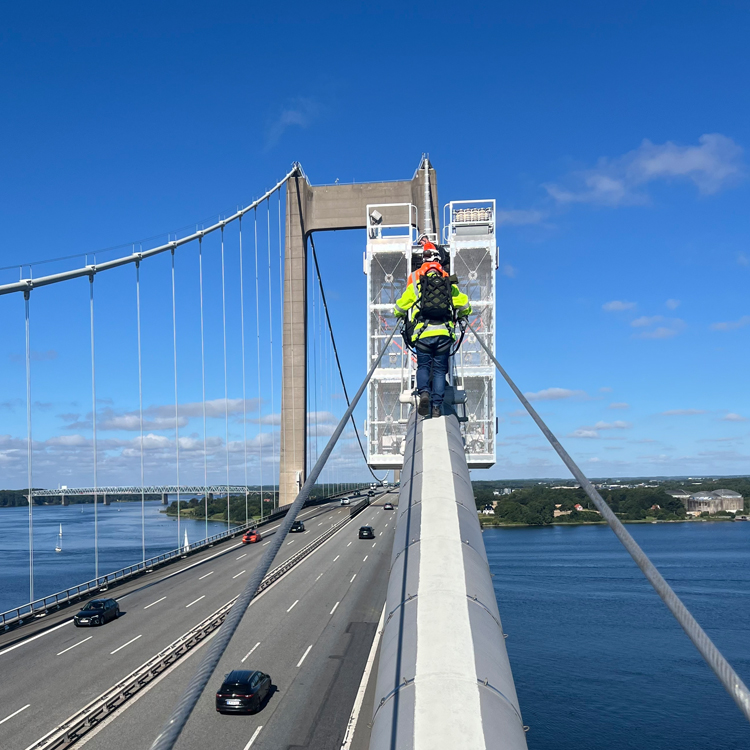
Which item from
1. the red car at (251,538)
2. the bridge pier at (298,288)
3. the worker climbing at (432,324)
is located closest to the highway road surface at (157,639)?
the red car at (251,538)

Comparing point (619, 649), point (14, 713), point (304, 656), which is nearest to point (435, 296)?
point (14, 713)

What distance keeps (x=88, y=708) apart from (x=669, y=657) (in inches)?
1696

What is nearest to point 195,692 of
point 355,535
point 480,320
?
point 480,320

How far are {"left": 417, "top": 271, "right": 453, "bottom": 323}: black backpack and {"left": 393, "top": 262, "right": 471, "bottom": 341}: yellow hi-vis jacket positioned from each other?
13 cm

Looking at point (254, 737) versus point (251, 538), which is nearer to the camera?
point (254, 737)

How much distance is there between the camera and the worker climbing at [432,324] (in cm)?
1258

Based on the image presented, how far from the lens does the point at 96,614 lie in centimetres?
2773

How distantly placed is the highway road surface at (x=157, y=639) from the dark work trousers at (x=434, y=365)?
427 inches

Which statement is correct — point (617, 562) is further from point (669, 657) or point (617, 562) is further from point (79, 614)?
point (79, 614)

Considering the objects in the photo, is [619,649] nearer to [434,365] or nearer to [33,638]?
[33,638]

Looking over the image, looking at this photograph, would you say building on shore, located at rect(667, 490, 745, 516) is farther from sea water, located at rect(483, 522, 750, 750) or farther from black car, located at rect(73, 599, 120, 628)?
black car, located at rect(73, 599, 120, 628)

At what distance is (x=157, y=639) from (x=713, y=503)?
162462mm

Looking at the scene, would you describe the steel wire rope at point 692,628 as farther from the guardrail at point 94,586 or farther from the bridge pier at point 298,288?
the bridge pier at point 298,288

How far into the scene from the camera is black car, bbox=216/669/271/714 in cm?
1941
